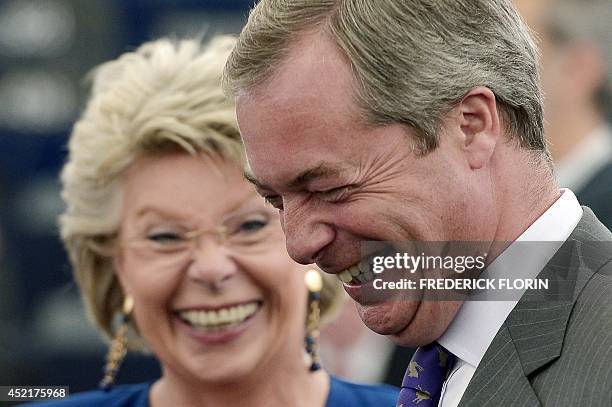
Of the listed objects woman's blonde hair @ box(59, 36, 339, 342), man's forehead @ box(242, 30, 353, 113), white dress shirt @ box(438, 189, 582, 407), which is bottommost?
white dress shirt @ box(438, 189, 582, 407)

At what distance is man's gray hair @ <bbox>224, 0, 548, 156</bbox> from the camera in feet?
7.60

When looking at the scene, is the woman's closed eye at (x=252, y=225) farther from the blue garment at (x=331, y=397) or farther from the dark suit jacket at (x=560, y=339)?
the dark suit jacket at (x=560, y=339)

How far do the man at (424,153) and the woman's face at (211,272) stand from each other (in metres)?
1.12

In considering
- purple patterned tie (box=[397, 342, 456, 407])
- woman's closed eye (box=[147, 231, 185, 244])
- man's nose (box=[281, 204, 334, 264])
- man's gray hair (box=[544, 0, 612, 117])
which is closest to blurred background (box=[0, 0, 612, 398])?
man's gray hair (box=[544, 0, 612, 117])

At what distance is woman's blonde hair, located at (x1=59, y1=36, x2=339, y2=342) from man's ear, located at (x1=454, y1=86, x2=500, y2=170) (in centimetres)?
127

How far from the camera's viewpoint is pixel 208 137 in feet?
11.6

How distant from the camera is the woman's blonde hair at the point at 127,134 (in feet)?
11.6

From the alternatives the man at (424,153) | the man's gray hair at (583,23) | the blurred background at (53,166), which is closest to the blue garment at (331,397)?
the man at (424,153)

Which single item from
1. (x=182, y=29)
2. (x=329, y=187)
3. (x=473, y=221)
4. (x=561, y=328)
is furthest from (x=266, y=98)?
(x=182, y=29)

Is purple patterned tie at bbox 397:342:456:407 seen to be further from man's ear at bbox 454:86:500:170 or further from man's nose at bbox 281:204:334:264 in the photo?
man's ear at bbox 454:86:500:170

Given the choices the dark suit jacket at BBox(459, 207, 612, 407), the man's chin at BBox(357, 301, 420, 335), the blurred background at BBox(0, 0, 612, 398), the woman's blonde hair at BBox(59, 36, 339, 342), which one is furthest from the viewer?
the blurred background at BBox(0, 0, 612, 398)

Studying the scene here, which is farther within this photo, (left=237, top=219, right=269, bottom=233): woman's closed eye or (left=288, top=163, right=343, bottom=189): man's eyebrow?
(left=237, top=219, right=269, bottom=233): woman's closed eye

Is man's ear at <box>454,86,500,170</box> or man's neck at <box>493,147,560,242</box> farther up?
man's ear at <box>454,86,500,170</box>

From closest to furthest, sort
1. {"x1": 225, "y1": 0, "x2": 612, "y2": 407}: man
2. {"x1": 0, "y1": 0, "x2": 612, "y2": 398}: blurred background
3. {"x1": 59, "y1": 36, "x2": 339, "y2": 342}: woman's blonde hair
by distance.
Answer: {"x1": 225, "y1": 0, "x2": 612, "y2": 407}: man, {"x1": 59, "y1": 36, "x2": 339, "y2": 342}: woman's blonde hair, {"x1": 0, "y1": 0, "x2": 612, "y2": 398}: blurred background
